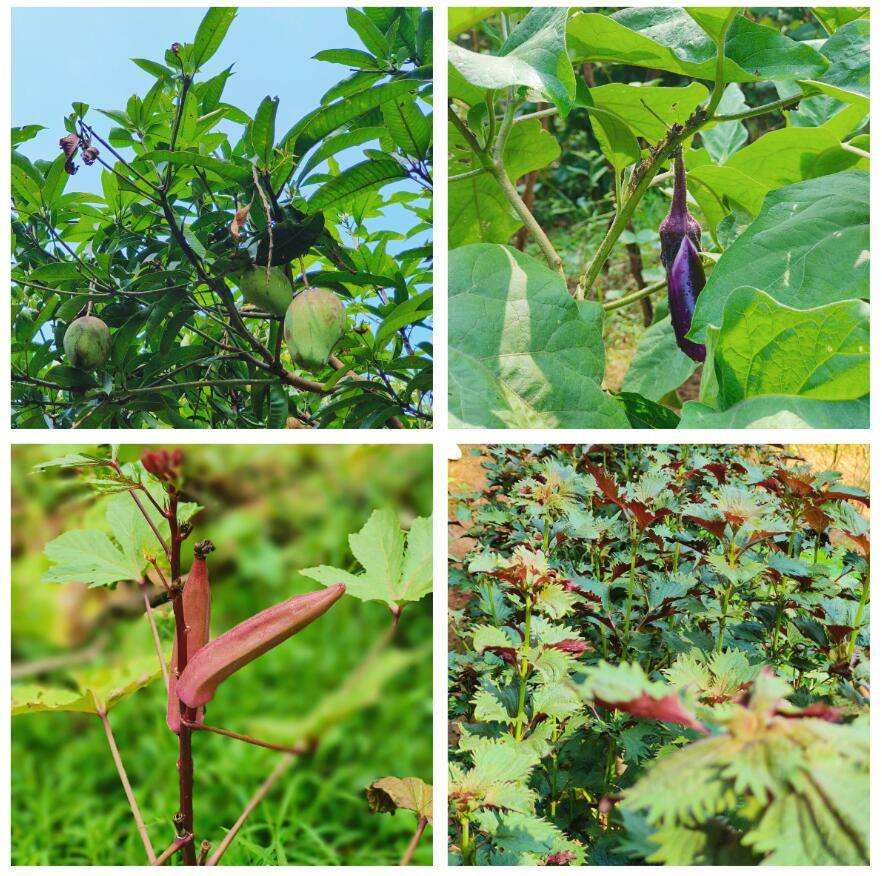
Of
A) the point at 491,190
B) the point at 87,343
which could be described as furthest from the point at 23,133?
the point at 491,190

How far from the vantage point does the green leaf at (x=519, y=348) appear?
485mm

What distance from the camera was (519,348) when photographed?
0.50 meters

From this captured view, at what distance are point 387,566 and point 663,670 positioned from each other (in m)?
0.17

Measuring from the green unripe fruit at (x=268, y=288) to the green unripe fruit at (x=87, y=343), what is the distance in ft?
0.38

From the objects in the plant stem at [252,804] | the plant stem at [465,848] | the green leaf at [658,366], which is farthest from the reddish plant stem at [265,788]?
the green leaf at [658,366]

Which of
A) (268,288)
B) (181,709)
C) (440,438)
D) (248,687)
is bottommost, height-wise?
(248,687)

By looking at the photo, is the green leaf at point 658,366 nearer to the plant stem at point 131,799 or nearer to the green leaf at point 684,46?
the green leaf at point 684,46

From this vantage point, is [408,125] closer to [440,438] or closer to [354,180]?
[354,180]

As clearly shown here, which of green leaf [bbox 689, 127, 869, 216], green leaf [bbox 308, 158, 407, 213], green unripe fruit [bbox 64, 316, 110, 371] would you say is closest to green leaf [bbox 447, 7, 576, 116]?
green leaf [bbox 308, 158, 407, 213]

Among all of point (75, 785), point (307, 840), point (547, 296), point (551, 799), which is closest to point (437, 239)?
point (547, 296)

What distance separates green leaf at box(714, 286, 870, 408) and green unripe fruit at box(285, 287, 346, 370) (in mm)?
248

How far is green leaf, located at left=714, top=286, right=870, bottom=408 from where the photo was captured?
0.43 metres

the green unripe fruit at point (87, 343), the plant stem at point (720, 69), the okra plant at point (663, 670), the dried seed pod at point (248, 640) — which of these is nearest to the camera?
the okra plant at point (663, 670)

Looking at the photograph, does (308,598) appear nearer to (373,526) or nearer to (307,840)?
(373,526)
